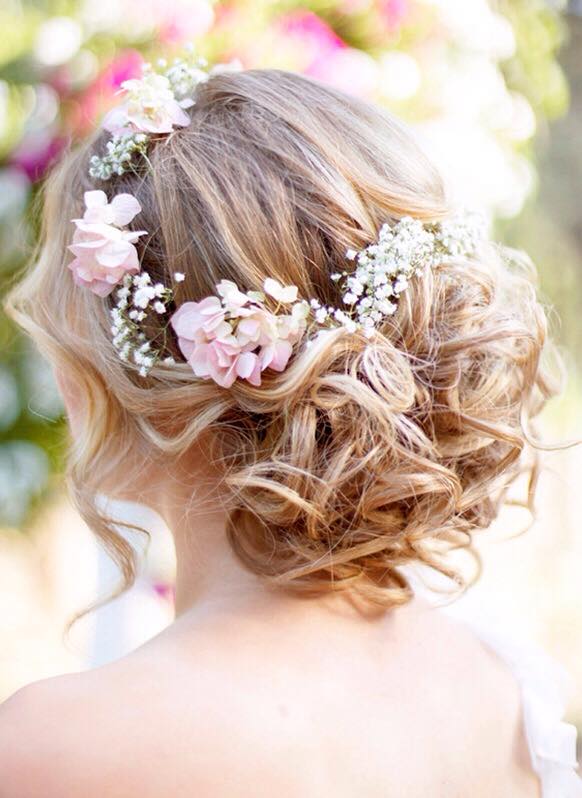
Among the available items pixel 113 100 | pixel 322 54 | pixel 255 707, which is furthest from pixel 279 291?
pixel 322 54

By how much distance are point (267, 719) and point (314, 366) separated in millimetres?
406

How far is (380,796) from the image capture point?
3.65 ft

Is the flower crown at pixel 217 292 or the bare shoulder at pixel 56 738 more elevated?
the flower crown at pixel 217 292

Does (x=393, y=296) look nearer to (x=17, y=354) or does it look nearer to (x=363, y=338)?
(x=363, y=338)

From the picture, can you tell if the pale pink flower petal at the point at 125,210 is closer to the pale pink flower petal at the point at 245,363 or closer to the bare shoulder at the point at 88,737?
the pale pink flower petal at the point at 245,363

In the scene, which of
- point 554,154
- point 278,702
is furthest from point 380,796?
point 554,154

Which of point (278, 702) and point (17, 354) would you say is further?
point (17, 354)

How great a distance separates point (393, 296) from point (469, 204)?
0.30 m

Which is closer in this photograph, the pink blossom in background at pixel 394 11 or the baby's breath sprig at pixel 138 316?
the baby's breath sprig at pixel 138 316

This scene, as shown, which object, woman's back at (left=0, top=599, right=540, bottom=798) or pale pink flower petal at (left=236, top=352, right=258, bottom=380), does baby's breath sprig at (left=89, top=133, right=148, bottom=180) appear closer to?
pale pink flower petal at (left=236, top=352, right=258, bottom=380)

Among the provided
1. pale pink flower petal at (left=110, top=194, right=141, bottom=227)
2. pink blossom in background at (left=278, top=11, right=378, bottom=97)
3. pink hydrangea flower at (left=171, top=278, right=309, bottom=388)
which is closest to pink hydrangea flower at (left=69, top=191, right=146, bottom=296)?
pale pink flower petal at (left=110, top=194, right=141, bottom=227)

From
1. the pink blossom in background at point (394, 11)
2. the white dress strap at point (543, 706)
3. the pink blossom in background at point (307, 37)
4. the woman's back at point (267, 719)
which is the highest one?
the pink blossom in background at point (394, 11)

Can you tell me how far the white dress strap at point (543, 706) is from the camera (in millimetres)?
1380

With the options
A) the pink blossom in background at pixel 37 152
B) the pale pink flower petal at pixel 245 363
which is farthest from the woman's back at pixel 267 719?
the pink blossom in background at pixel 37 152
